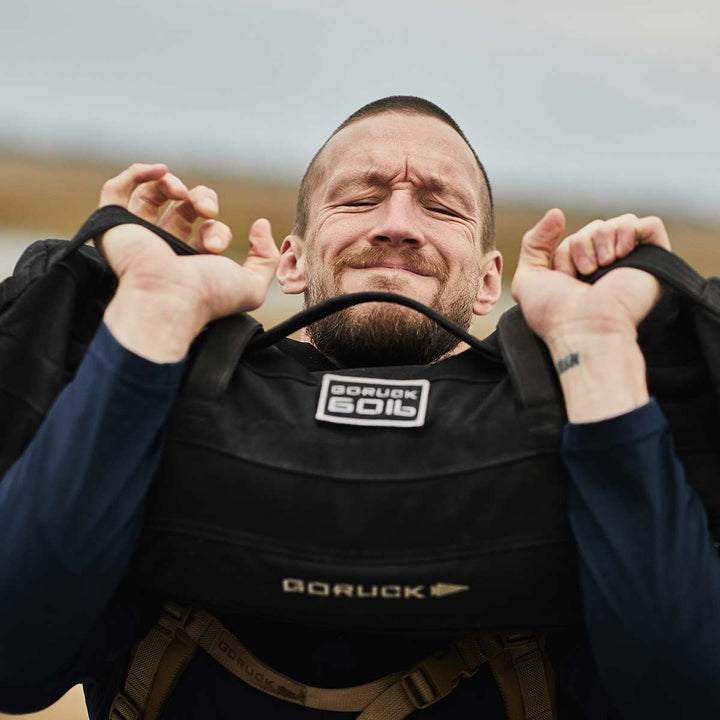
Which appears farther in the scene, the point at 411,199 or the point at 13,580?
the point at 411,199

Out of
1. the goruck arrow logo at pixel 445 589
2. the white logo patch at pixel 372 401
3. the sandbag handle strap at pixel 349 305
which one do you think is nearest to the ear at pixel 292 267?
the sandbag handle strap at pixel 349 305

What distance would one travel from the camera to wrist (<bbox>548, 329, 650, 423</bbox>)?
127cm

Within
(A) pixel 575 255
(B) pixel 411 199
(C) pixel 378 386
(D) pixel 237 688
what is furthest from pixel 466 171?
(D) pixel 237 688

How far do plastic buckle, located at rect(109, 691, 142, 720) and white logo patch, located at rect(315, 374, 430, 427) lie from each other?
0.64 metres

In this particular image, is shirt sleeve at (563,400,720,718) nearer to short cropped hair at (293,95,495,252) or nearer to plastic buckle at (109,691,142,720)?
plastic buckle at (109,691,142,720)

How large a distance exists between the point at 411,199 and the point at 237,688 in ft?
3.53

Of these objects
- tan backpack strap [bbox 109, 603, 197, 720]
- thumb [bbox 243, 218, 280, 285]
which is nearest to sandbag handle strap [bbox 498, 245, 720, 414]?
thumb [bbox 243, 218, 280, 285]

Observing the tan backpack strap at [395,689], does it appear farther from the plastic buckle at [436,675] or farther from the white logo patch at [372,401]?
the white logo patch at [372,401]

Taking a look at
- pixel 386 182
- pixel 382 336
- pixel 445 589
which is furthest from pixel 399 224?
pixel 445 589

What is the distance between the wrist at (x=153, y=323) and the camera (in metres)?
1.31

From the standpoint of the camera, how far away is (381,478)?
132cm

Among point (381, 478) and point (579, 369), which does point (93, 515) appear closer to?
point (381, 478)

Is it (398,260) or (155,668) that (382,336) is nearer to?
(398,260)

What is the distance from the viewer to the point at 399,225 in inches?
79.0
